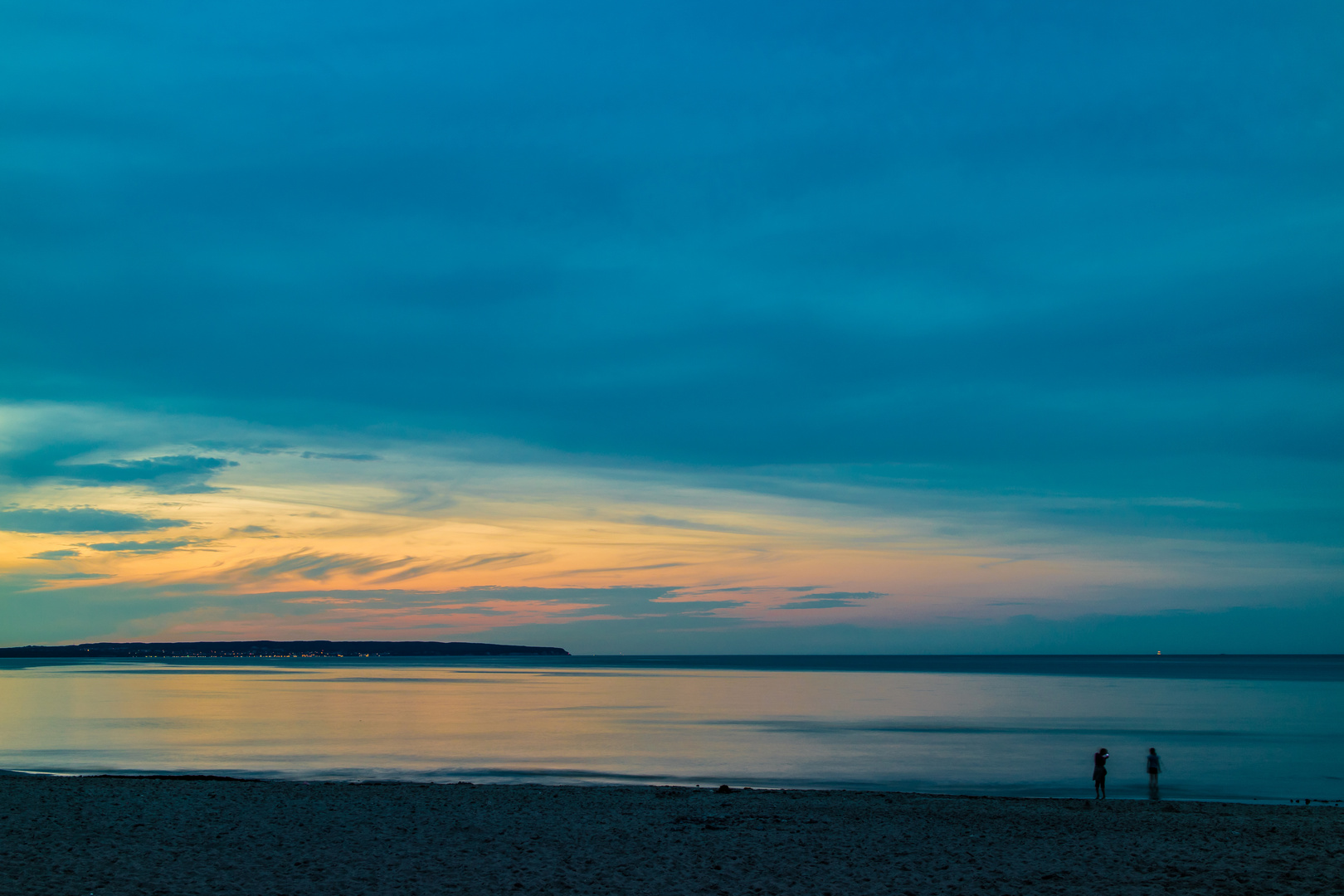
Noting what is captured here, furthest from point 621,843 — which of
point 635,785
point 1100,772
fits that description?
point 1100,772

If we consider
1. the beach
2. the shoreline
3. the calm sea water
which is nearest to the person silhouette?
the shoreline

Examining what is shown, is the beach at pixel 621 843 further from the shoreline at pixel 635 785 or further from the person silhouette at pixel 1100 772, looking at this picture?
the shoreline at pixel 635 785

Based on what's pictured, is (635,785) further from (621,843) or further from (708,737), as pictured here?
(708,737)

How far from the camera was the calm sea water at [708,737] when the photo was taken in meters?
33.0

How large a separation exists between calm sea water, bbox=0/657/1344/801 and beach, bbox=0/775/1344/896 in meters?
8.24

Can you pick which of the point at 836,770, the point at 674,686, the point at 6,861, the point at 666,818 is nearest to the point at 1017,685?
the point at 674,686

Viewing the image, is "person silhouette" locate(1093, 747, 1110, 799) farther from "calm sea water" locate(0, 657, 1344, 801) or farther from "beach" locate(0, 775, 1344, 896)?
"calm sea water" locate(0, 657, 1344, 801)

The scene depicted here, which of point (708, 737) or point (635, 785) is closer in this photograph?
point (635, 785)

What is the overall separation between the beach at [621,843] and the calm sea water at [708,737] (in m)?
8.24

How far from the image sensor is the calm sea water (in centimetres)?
3300

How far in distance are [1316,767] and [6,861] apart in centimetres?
4158

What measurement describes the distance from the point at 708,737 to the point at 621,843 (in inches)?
1195

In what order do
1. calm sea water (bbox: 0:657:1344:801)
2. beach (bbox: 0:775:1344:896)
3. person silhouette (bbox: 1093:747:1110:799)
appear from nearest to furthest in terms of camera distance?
beach (bbox: 0:775:1344:896)
person silhouette (bbox: 1093:747:1110:799)
calm sea water (bbox: 0:657:1344:801)

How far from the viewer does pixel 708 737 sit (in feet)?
154
